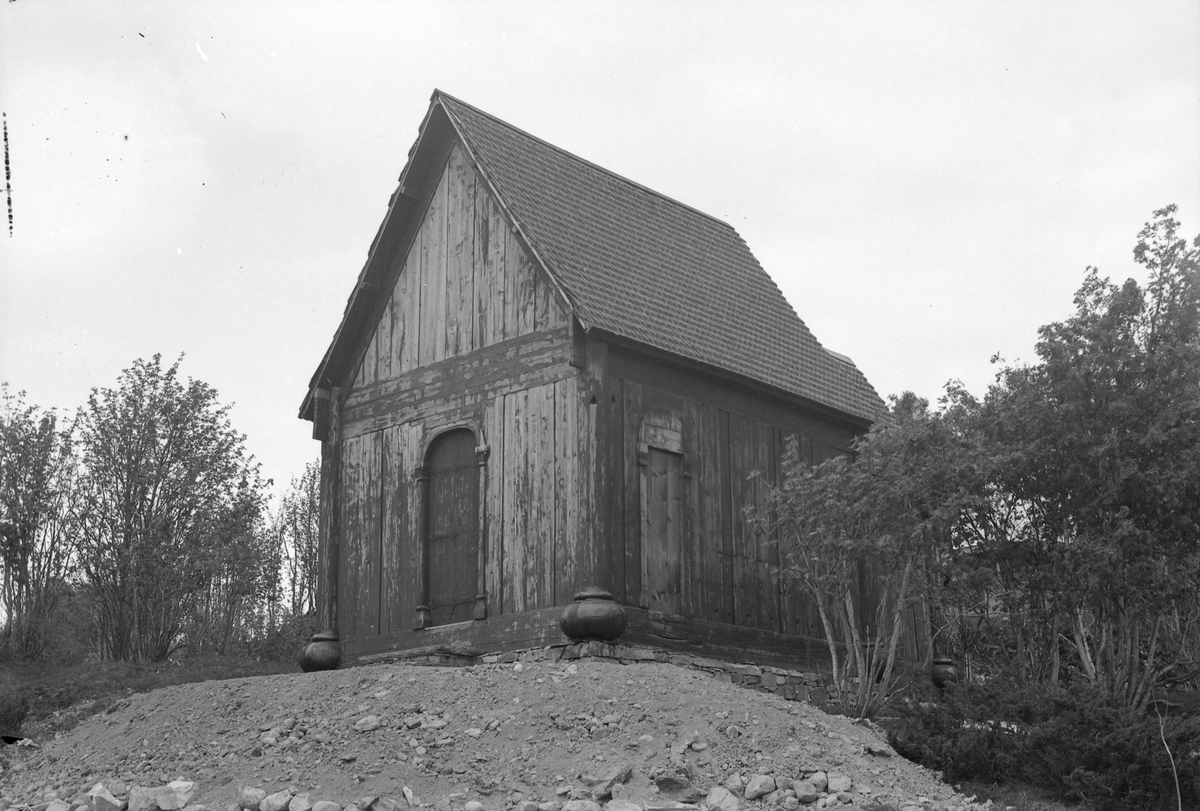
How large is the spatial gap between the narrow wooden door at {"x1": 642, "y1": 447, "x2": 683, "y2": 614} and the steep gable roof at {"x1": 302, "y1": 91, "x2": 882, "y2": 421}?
164 cm

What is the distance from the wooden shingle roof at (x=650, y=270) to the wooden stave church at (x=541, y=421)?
0.06 meters

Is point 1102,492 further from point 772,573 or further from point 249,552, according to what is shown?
point 249,552

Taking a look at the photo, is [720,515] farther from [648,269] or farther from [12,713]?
[12,713]

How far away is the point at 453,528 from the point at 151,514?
9.50 meters

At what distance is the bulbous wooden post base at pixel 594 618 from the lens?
1862 centimetres

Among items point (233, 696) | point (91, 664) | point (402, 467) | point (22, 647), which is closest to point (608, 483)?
point (402, 467)

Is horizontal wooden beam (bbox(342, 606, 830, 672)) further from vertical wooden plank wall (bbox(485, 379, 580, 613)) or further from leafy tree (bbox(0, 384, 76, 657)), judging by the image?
leafy tree (bbox(0, 384, 76, 657))

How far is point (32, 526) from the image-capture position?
94.7 ft

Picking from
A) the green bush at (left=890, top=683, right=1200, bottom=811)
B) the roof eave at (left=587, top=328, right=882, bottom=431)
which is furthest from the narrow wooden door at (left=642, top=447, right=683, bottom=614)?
the green bush at (left=890, top=683, right=1200, bottom=811)

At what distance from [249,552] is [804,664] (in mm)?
12612

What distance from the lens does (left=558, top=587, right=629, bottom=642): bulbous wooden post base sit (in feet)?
61.1

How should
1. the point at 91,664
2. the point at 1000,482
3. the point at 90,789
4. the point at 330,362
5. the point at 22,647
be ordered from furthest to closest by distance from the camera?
the point at 22,647, the point at 91,664, the point at 330,362, the point at 1000,482, the point at 90,789

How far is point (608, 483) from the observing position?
64.6 feet

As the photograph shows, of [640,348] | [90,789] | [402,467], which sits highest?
[640,348]
